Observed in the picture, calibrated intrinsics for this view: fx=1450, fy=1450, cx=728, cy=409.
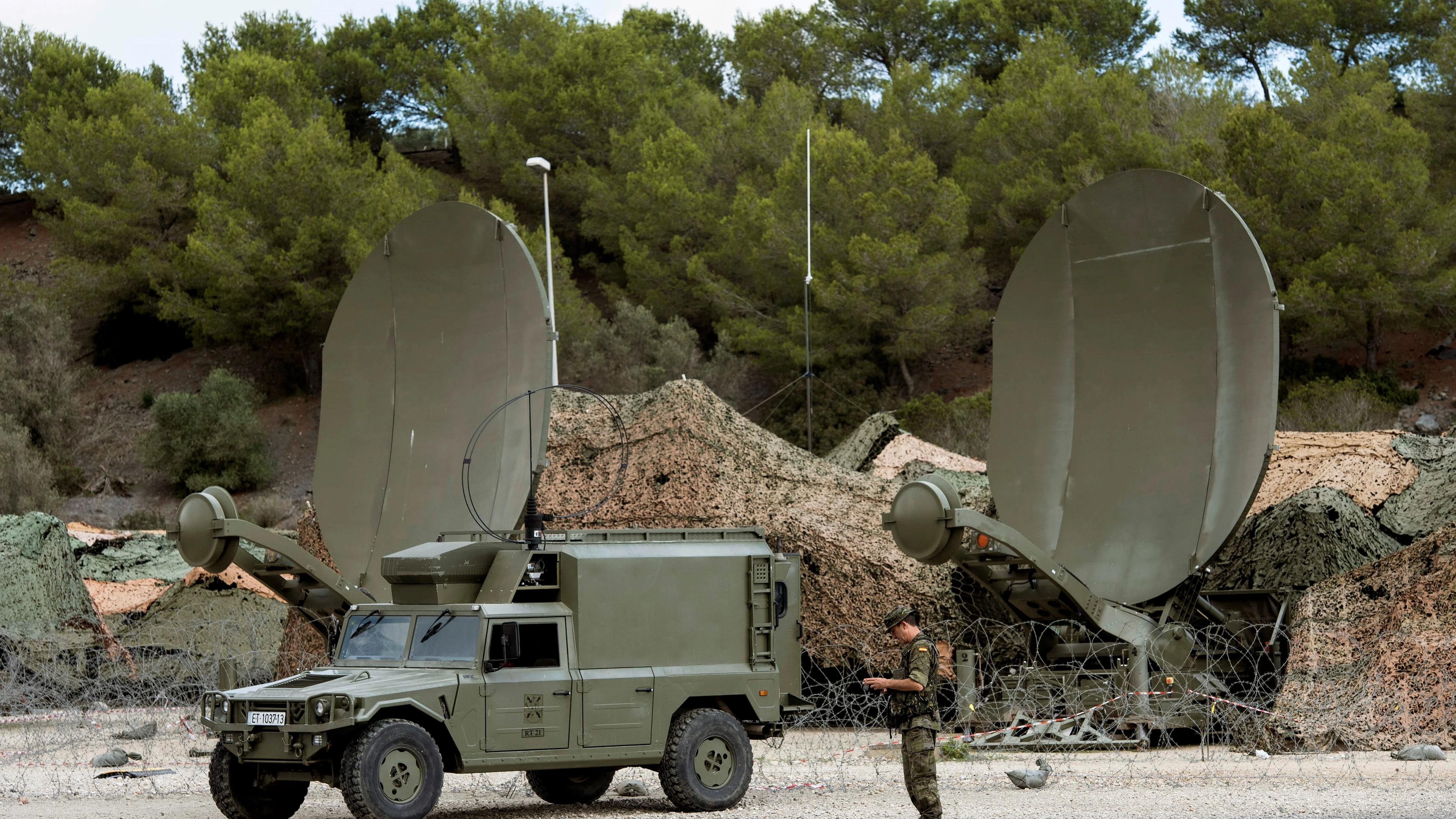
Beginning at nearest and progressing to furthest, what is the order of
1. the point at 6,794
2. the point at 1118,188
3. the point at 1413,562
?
the point at 6,794 < the point at 1413,562 < the point at 1118,188

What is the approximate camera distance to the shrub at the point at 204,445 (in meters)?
49.8

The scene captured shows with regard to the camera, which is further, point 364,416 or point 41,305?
point 41,305

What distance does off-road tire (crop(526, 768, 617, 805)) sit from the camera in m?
11.6

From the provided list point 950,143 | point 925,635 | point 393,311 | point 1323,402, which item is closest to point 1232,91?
point 950,143

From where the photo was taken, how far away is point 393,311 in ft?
54.7

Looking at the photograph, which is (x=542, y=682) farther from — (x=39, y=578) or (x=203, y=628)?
(x=39, y=578)

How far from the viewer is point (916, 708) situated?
9266 millimetres

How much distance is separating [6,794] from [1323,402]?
119 ft

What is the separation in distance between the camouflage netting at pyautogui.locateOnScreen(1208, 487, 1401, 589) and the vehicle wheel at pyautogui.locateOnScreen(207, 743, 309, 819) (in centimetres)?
1082

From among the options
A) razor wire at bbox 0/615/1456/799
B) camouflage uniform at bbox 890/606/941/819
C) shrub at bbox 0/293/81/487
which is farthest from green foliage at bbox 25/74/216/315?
camouflage uniform at bbox 890/606/941/819

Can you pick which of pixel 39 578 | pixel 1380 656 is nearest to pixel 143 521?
pixel 39 578

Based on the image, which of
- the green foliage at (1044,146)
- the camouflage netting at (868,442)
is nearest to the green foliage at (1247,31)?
the green foliage at (1044,146)

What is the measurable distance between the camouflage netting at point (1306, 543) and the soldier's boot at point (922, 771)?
8487mm

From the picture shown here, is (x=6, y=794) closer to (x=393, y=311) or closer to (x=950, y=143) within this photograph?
(x=393, y=311)
